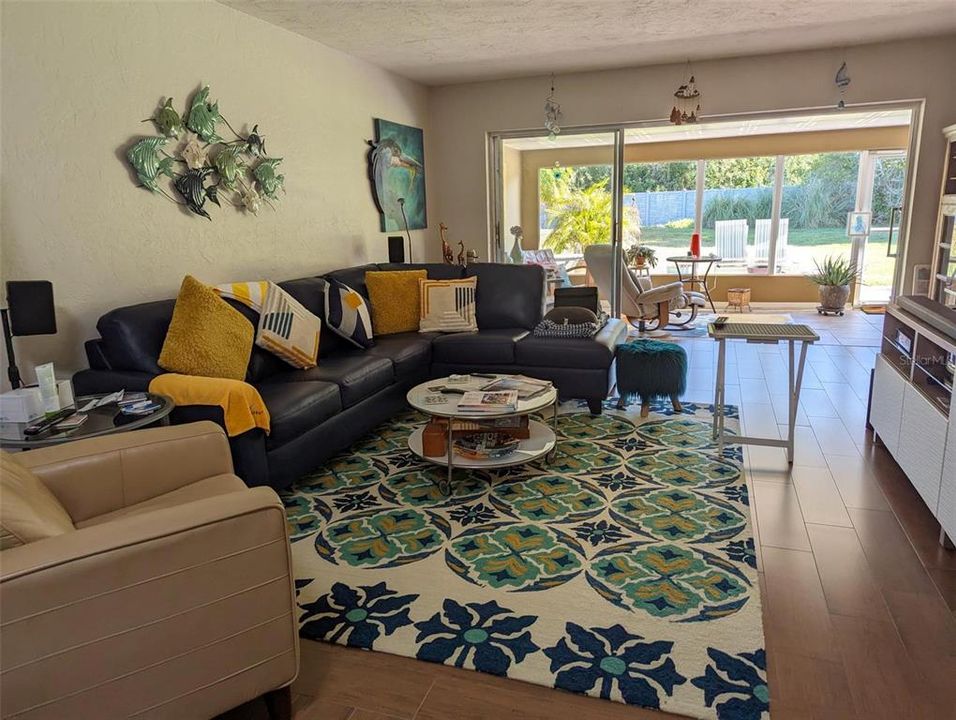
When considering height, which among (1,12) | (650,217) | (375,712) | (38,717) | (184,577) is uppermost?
(1,12)

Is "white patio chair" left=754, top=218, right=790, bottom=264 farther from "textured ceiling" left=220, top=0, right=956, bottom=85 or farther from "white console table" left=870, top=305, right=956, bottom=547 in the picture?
"white console table" left=870, top=305, right=956, bottom=547

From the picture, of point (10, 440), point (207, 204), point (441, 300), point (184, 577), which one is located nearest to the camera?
point (184, 577)

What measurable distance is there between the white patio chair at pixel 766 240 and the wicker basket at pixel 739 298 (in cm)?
86

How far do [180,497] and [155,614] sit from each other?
1.99 ft

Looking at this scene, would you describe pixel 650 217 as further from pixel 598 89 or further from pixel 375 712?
pixel 375 712

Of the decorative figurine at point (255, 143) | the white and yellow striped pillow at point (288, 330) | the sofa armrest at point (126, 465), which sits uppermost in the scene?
the decorative figurine at point (255, 143)

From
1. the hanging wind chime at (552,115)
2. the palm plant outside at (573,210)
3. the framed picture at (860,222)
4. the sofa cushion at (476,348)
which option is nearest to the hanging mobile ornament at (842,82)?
the palm plant outside at (573,210)

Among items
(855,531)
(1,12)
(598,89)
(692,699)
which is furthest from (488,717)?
(598,89)

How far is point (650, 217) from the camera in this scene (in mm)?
9906

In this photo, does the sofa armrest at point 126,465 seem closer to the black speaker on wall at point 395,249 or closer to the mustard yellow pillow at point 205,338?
the mustard yellow pillow at point 205,338

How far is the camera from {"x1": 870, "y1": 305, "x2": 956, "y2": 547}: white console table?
2.39 m

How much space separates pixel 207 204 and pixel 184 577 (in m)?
2.83

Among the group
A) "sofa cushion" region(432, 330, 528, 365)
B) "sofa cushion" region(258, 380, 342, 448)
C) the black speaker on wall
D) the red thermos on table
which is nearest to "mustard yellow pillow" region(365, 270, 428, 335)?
"sofa cushion" region(432, 330, 528, 365)

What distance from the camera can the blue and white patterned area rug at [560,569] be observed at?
6.18 ft
